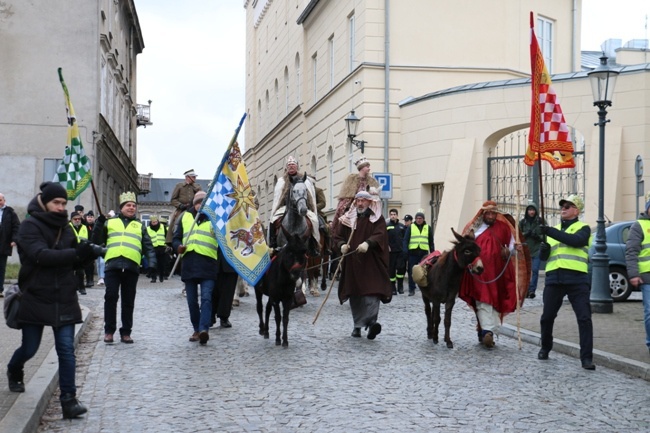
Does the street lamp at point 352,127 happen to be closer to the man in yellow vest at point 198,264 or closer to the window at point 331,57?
the window at point 331,57

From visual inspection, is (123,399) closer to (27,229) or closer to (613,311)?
(27,229)

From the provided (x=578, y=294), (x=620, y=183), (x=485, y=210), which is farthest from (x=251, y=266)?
(x=620, y=183)

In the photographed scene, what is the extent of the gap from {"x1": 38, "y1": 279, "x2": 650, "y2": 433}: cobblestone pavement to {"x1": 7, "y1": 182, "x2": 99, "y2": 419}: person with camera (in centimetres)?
50

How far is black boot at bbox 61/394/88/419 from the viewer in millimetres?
7359

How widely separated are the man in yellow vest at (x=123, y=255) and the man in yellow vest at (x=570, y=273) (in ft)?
15.3

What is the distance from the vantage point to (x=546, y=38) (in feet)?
101

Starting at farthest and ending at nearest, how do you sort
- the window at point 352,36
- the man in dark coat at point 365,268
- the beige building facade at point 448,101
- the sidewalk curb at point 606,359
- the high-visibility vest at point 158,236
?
the window at point 352,36 → the high-visibility vest at point 158,236 → the beige building facade at point 448,101 → the man in dark coat at point 365,268 → the sidewalk curb at point 606,359

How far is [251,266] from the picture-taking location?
39.8 feet

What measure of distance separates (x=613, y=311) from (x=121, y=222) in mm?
8592

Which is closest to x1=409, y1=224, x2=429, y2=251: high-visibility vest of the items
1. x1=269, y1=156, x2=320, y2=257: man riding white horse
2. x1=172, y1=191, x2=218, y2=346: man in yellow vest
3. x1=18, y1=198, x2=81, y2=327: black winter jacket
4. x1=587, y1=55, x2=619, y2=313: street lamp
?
x1=269, y1=156, x2=320, y2=257: man riding white horse

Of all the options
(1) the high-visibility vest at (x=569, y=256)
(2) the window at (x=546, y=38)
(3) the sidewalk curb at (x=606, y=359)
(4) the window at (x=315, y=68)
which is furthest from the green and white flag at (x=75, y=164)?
(4) the window at (x=315, y=68)

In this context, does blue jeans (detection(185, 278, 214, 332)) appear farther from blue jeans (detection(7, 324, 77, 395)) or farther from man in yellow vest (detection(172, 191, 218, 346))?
blue jeans (detection(7, 324, 77, 395))

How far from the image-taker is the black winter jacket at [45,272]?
285 inches

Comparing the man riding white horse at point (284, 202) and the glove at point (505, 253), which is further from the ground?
the man riding white horse at point (284, 202)
